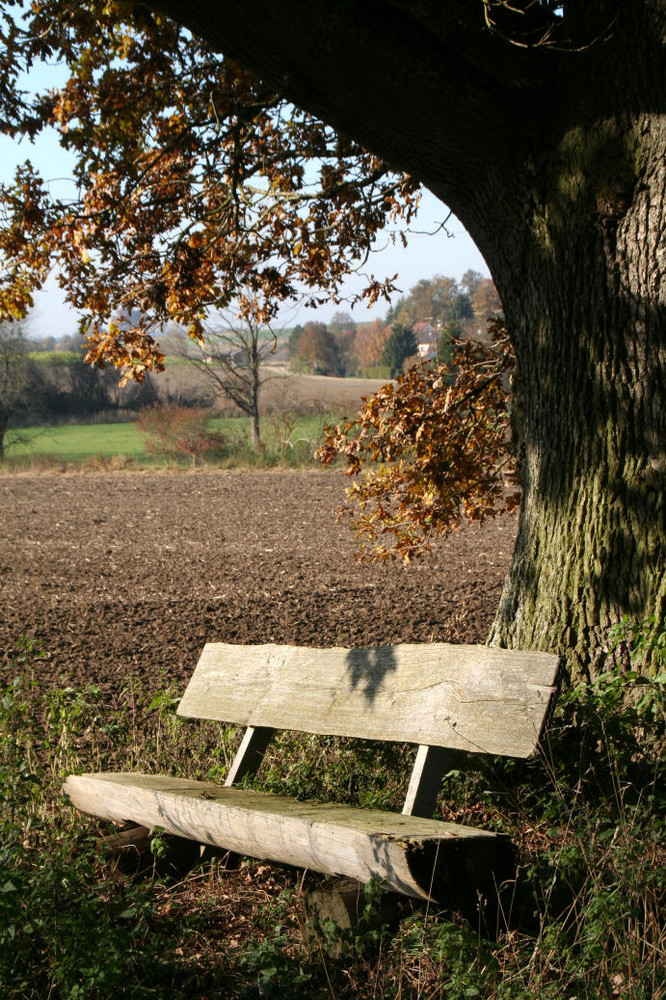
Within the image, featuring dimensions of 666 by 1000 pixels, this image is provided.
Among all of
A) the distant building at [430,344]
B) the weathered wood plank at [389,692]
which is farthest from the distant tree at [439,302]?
the weathered wood plank at [389,692]

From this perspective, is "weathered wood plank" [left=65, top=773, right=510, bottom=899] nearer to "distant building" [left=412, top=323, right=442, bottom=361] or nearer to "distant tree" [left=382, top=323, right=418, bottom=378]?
"distant building" [left=412, top=323, right=442, bottom=361]

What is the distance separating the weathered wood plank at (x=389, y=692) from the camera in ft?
10.3

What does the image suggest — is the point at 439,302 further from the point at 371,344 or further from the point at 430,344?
the point at 371,344

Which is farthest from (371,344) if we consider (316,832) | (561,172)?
(316,832)

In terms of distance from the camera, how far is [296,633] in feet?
27.1

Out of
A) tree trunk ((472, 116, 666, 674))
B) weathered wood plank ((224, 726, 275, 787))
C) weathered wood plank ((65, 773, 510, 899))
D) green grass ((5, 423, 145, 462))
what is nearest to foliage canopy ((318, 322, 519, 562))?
tree trunk ((472, 116, 666, 674))

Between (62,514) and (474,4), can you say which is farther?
(62,514)

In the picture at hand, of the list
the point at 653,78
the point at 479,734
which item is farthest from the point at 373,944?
the point at 653,78

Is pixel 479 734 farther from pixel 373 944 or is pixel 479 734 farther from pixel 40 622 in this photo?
pixel 40 622

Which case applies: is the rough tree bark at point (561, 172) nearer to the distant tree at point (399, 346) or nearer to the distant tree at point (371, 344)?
the distant tree at point (399, 346)

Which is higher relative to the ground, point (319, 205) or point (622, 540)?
point (319, 205)

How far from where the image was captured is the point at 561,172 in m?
4.24

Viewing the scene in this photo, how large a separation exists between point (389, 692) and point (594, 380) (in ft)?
5.54

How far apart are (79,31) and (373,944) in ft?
21.0
